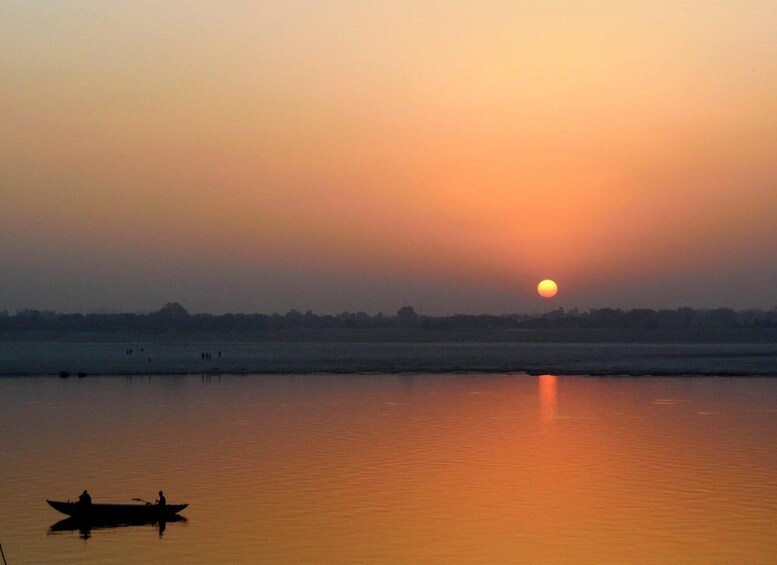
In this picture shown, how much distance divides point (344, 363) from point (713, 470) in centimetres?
8421

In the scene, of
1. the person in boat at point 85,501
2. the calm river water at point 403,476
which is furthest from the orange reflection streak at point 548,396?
the person in boat at point 85,501

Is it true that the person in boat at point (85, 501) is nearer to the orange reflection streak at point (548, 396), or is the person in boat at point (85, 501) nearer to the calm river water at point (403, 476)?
the calm river water at point (403, 476)

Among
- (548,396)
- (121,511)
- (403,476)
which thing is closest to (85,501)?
(121,511)

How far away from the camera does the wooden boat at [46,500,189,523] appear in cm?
3222

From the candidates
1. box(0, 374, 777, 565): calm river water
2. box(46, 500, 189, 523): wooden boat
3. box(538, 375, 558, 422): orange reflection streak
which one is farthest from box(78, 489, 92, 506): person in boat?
box(538, 375, 558, 422): orange reflection streak

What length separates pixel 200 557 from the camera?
27.8m

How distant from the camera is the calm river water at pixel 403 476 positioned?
94.9 ft

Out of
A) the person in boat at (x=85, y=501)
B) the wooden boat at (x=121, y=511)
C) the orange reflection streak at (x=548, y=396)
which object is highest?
the orange reflection streak at (x=548, y=396)

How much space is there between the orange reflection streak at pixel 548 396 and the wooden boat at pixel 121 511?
102 feet

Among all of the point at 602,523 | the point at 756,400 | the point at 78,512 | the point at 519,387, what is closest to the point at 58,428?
the point at 78,512

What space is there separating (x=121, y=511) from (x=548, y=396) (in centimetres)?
4746

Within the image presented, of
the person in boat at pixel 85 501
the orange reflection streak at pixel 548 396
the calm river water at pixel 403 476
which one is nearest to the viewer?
the calm river water at pixel 403 476

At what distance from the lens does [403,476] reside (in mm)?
39625

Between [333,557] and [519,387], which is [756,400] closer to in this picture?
[519,387]
